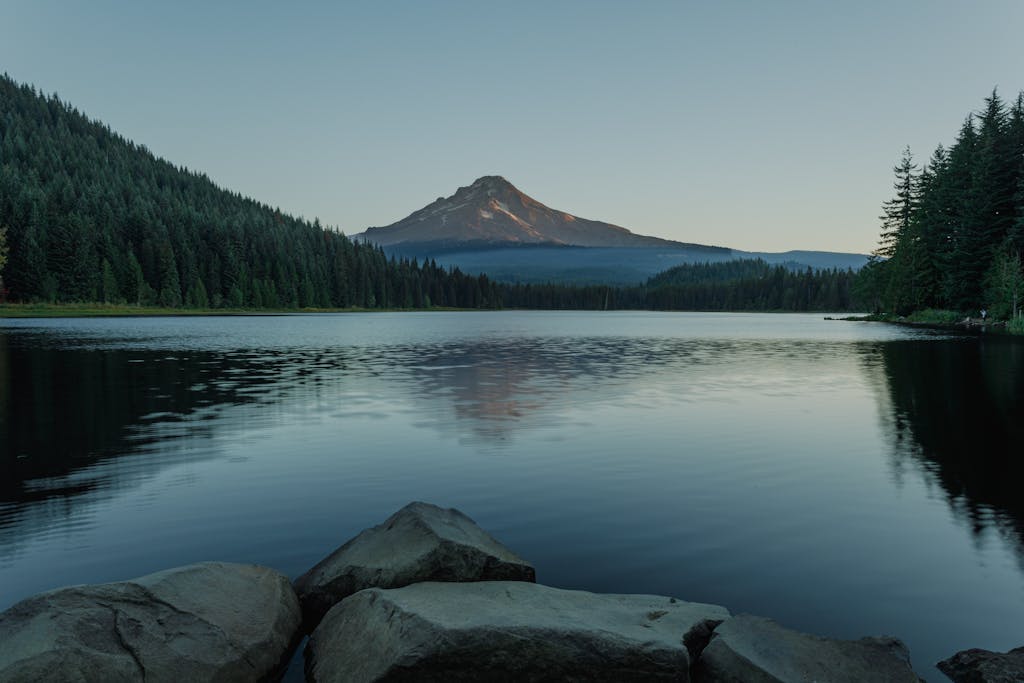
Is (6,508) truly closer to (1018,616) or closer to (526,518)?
(526,518)

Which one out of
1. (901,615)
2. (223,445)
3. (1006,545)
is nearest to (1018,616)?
(901,615)

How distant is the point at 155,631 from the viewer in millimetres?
7172

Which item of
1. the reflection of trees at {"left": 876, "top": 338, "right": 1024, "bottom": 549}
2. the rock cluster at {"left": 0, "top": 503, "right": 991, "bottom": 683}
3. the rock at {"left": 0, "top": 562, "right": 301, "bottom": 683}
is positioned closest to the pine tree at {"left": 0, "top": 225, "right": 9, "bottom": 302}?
the reflection of trees at {"left": 876, "top": 338, "right": 1024, "bottom": 549}

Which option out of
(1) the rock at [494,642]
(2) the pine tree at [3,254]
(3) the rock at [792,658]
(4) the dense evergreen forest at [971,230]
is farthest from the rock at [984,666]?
(2) the pine tree at [3,254]

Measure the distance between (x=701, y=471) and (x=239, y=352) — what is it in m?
47.8

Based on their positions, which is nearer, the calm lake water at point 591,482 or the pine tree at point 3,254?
the calm lake water at point 591,482

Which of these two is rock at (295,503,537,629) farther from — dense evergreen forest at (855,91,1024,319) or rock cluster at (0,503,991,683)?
dense evergreen forest at (855,91,1024,319)

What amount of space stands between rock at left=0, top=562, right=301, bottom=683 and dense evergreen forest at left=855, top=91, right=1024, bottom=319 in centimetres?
8852

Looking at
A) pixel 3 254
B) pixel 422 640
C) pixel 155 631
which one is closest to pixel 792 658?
pixel 422 640

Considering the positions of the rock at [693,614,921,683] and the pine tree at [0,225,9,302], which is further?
the pine tree at [0,225,9,302]

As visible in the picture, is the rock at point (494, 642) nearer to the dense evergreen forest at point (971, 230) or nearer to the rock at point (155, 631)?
the rock at point (155, 631)

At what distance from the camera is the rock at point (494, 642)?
267 inches

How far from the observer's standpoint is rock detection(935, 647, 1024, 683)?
718cm

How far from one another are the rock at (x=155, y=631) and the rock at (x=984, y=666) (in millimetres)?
7357
